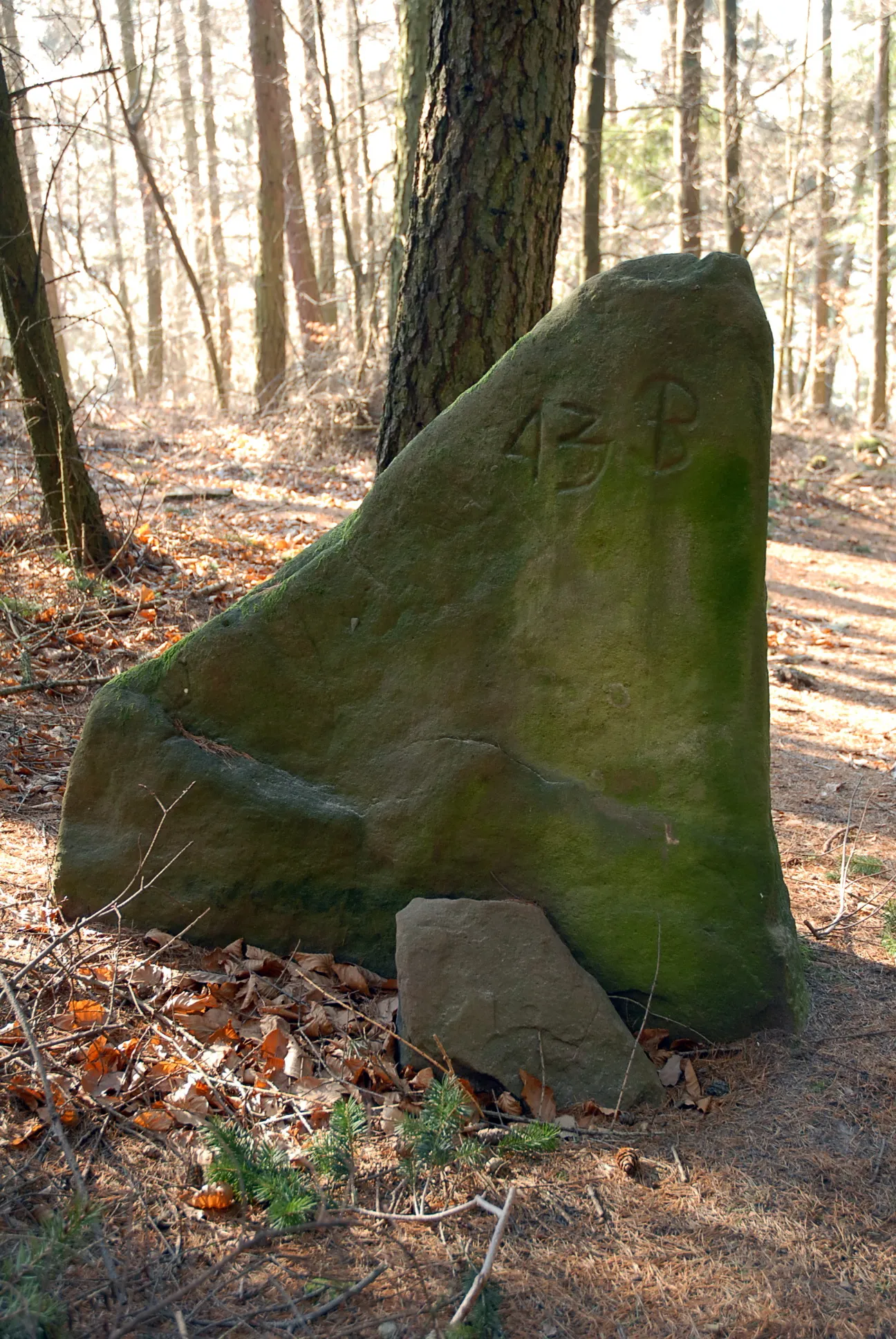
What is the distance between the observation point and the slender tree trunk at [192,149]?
72.2 feet

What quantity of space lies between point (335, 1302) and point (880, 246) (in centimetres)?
2095

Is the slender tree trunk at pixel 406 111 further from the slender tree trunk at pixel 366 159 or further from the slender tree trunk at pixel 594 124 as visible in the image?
the slender tree trunk at pixel 594 124

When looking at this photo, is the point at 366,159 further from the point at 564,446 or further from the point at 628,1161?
the point at 628,1161

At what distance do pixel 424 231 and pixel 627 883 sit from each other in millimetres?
3309

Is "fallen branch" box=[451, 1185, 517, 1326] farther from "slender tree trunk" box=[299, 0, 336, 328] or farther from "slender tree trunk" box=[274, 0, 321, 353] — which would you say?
"slender tree trunk" box=[299, 0, 336, 328]

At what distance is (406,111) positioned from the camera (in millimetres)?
7883

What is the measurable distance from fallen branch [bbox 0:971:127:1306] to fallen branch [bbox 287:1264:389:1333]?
365mm

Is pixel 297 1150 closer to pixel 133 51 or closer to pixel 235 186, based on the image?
pixel 133 51

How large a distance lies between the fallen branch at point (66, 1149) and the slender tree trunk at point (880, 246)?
19958mm

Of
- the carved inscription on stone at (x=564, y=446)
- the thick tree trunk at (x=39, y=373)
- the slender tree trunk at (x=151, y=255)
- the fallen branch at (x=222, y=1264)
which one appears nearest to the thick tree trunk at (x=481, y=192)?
the carved inscription on stone at (x=564, y=446)

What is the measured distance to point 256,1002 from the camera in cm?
318

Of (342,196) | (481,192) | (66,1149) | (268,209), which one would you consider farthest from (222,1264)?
(268,209)

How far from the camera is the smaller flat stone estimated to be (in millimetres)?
2877

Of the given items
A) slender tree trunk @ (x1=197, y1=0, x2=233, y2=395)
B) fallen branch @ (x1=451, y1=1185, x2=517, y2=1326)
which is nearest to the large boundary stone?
Result: fallen branch @ (x1=451, y1=1185, x2=517, y2=1326)
